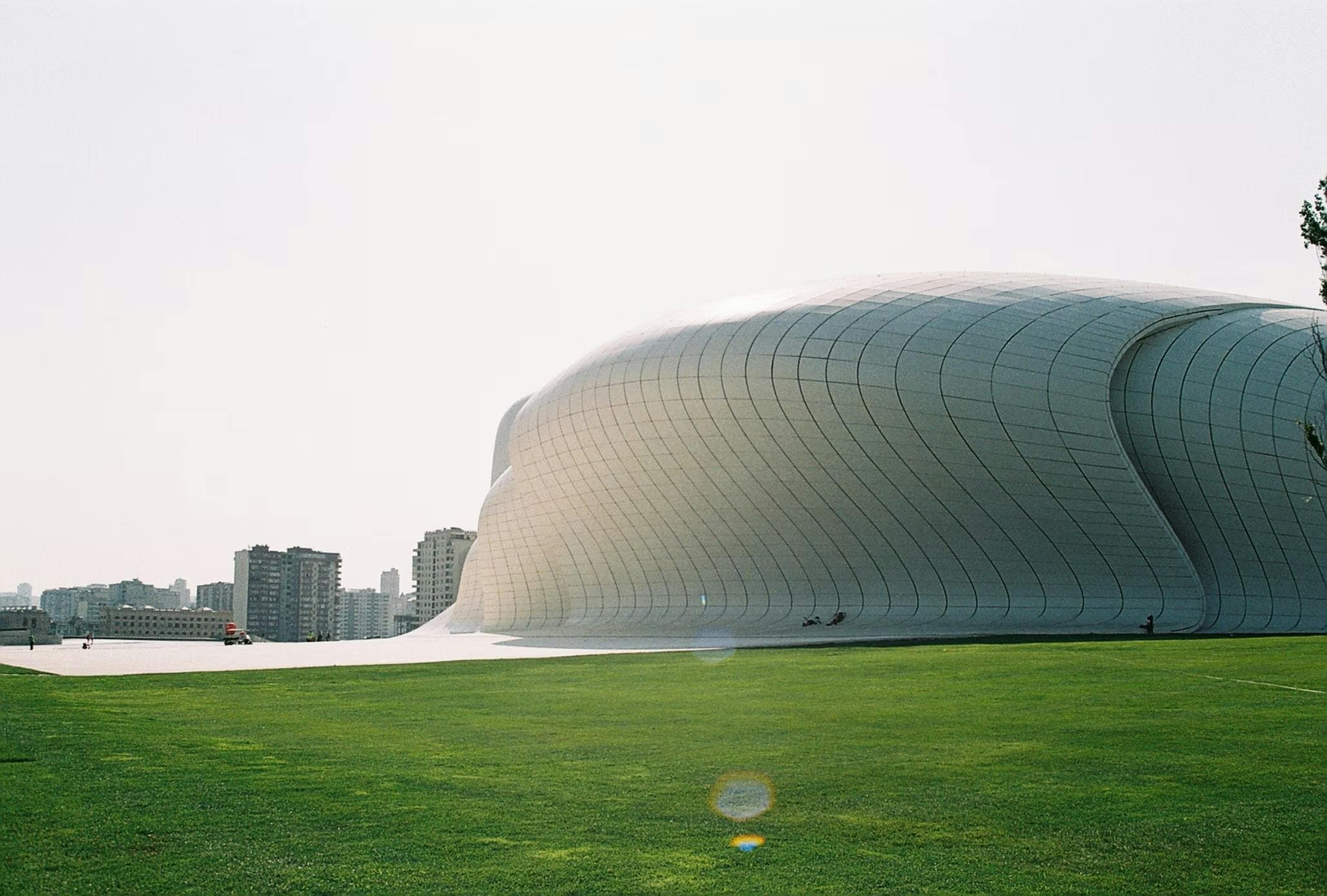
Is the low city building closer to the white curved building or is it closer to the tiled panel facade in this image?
the white curved building

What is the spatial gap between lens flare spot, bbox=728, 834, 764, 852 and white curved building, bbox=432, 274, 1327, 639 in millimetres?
29930

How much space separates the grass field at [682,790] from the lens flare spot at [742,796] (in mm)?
95

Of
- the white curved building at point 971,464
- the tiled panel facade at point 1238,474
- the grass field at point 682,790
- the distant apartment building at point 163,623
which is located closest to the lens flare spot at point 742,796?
the grass field at point 682,790

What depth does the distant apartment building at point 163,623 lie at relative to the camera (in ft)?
523

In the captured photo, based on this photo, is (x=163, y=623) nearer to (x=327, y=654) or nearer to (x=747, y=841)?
(x=327, y=654)

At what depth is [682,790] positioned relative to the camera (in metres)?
8.22

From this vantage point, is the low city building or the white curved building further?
the low city building

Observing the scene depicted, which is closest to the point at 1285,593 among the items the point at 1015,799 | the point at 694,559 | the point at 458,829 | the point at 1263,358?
the point at 1263,358

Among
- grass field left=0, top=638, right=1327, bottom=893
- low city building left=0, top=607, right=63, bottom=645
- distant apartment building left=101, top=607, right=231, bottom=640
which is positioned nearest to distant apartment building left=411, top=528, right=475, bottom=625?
distant apartment building left=101, top=607, right=231, bottom=640

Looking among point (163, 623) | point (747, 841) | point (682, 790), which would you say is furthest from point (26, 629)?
point (163, 623)

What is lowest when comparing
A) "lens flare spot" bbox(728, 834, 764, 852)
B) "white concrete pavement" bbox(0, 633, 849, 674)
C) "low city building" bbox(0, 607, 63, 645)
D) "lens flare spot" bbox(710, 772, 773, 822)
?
"lens flare spot" bbox(728, 834, 764, 852)

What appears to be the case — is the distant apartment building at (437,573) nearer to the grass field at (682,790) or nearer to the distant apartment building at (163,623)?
the distant apartment building at (163,623)

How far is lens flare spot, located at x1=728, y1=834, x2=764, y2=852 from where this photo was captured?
21.4 ft

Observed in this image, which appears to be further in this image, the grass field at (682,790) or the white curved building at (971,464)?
the white curved building at (971,464)
